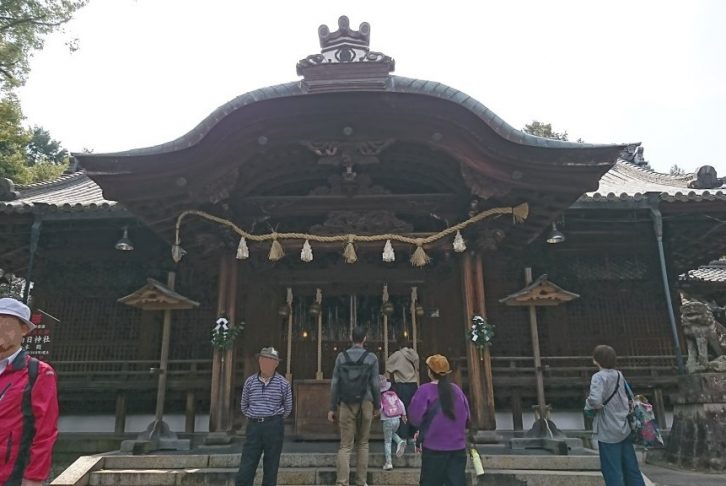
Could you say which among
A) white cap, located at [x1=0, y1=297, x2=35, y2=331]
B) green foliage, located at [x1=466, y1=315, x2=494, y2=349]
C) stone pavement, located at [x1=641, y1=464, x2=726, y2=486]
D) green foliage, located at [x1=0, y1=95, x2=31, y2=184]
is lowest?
stone pavement, located at [x1=641, y1=464, x2=726, y2=486]

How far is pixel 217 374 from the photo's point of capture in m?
8.62

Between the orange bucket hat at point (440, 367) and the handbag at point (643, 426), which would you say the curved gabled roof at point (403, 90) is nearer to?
the handbag at point (643, 426)

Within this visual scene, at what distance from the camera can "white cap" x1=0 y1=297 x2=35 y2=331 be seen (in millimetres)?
2898

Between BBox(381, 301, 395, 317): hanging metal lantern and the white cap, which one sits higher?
BBox(381, 301, 395, 317): hanging metal lantern

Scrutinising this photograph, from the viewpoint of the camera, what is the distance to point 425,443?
15.1 feet

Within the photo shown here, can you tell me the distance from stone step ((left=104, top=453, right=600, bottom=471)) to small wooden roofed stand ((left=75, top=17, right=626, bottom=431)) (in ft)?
4.99

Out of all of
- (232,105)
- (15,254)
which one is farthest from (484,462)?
(15,254)

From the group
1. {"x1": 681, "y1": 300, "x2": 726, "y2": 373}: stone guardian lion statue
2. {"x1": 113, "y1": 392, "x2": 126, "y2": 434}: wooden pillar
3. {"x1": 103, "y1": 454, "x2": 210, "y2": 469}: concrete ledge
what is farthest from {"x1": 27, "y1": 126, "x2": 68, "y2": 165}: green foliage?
{"x1": 681, "y1": 300, "x2": 726, "y2": 373}: stone guardian lion statue

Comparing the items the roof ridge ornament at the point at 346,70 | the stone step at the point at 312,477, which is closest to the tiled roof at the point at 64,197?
the roof ridge ornament at the point at 346,70

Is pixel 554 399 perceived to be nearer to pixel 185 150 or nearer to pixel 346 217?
pixel 346 217

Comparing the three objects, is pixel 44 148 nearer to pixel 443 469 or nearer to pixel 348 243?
pixel 348 243

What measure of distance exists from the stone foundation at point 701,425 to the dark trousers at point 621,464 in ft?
13.1

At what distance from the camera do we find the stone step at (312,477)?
6.23 metres

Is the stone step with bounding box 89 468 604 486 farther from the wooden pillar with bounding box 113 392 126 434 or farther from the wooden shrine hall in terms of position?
the wooden pillar with bounding box 113 392 126 434
